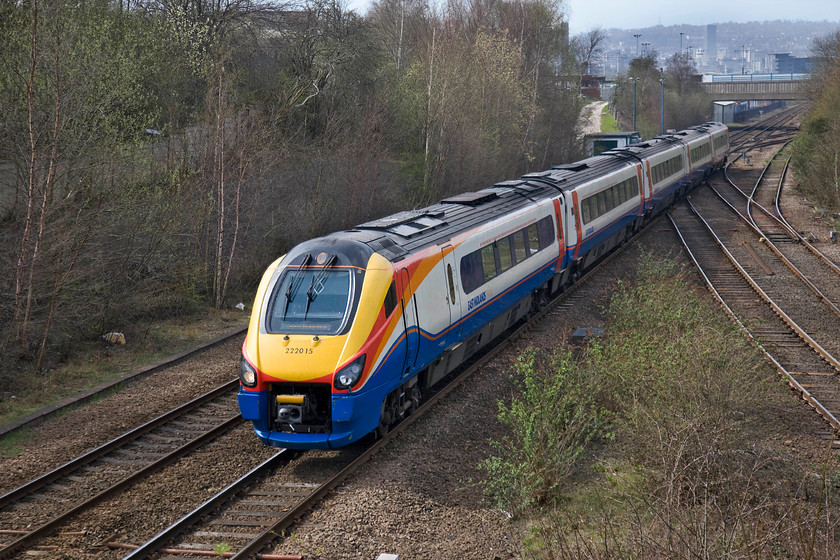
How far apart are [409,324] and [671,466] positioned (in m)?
3.64

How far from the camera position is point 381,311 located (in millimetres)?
9508

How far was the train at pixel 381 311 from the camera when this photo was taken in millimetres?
9047

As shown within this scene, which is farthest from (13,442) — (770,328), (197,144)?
(770,328)

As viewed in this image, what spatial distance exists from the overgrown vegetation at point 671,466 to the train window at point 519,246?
2.96m

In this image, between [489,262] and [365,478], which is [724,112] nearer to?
[489,262]

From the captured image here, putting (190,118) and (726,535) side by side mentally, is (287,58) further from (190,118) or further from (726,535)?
(726,535)

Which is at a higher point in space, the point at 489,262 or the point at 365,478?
the point at 489,262

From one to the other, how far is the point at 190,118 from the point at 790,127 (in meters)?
70.5

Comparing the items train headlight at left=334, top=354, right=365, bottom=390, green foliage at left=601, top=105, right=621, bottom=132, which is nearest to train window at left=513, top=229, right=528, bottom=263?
train headlight at left=334, top=354, right=365, bottom=390

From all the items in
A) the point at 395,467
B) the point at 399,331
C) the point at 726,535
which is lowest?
the point at 395,467

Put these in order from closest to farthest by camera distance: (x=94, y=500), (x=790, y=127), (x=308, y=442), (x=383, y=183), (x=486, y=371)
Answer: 1. (x=94, y=500)
2. (x=308, y=442)
3. (x=486, y=371)
4. (x=383, y=183)
5. (x=790, y=127)

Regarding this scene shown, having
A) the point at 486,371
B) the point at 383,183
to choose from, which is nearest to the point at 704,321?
the point at 486,371

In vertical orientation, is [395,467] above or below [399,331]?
below

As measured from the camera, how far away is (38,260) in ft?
44.0
